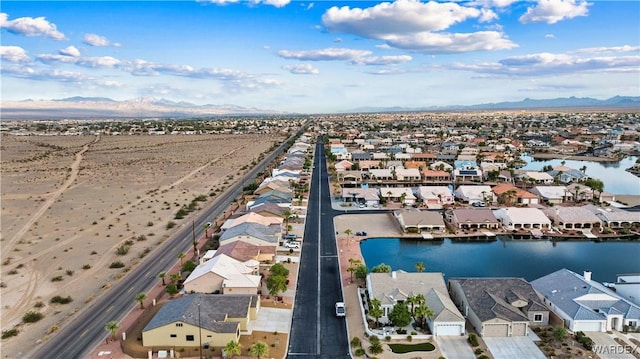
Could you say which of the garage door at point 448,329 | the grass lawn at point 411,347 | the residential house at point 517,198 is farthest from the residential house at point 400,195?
the grass lawn at point 411,347

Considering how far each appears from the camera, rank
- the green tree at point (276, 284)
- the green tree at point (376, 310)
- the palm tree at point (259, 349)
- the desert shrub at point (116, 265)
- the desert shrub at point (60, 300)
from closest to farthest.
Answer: the palm tree at point (259, 349) → the green tree at point (376, 310) → the green tree at point (276, 284) → the desert shrub at point (60, 300) → the desert shrub at point (116, 265)

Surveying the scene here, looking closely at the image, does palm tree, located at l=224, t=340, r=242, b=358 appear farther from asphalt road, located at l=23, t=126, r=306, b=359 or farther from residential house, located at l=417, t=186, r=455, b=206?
residential house, located at l=417, t=186, r=455, b=206

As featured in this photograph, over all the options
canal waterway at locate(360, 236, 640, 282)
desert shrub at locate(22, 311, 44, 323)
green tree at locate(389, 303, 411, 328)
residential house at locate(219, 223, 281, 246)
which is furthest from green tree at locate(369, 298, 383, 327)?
desert shrub at locate(22, 311, 44, 323)

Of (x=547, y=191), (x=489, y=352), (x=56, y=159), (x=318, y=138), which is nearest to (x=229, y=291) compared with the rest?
(x=489, y=352)

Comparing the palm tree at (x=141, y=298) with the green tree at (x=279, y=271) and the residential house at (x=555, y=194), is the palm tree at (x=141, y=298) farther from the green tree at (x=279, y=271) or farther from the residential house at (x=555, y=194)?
the residential house at (x=555, y=194)

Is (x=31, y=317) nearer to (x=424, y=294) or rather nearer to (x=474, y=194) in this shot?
(x=424, y=294)

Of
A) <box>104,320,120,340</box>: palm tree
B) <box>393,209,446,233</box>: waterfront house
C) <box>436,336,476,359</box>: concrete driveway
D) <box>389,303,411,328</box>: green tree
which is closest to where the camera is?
<box>436,336,476,359</box>: concrete driveway
